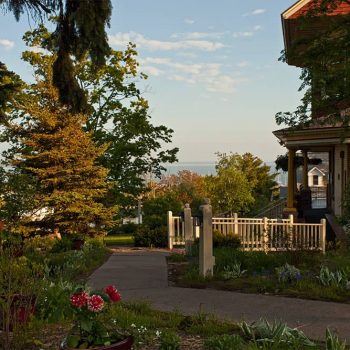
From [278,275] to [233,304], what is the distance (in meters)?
1.48

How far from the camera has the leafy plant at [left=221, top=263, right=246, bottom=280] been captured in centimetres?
915

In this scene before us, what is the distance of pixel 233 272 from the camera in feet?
30.3

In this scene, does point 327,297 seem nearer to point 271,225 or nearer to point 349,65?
point 349,65

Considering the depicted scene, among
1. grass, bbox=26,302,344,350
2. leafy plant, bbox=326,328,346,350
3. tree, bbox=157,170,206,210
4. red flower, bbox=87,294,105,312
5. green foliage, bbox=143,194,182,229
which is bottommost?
grass, bbox=26,302,344,350

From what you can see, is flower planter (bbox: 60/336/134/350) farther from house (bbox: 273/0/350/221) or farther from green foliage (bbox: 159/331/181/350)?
house (bbox: 273/0/350/221)

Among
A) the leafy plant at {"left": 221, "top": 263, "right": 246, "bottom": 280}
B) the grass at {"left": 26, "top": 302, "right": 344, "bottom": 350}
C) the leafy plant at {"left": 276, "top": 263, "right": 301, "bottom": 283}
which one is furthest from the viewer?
the leafy plant at {"left": 221, "top": 263, "right": 246, "bottom": 280}

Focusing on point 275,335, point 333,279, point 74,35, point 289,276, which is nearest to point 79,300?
point 275,335

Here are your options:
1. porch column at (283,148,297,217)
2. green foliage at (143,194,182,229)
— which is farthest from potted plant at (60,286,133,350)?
green foliage at (143,194,182,229)

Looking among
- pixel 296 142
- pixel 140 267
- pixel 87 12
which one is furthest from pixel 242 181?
pixel 87 12

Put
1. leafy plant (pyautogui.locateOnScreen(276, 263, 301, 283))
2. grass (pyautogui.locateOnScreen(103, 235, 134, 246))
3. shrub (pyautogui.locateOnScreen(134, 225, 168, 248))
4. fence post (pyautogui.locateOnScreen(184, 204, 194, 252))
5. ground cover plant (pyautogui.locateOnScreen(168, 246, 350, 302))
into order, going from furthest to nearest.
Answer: grass (pyautogui.locateOnScreen(103, 235, 134, 246)) < shrub (pyautogui.locateOnScreen(134, 225, 168, 248)) < fence post (pyautogui.locateOnScreen(184, 204, 194, 252)) < leafy plant (pyautogui.locateOnScreen(276, 263, 301, 283)) < ground cover plant (pyautogui.locateOnScreen(168, 246, 350, 302))

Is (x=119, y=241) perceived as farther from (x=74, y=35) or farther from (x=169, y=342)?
(x=169, y=342)

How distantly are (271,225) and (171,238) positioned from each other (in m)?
4.21

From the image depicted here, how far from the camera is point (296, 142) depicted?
19.7 meters

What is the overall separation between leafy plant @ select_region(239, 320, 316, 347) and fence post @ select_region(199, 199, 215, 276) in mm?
4054
